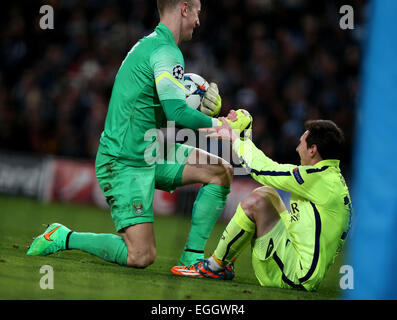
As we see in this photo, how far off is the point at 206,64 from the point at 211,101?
703 cm

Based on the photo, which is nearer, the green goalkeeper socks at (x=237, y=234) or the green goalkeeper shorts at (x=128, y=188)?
the green goalkeeper socks at (x=237, y=234)

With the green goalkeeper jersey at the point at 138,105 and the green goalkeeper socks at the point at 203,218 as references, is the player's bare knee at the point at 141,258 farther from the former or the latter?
the green goalkeeper jersey at the point at 138,105

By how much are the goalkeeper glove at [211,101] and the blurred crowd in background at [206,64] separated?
550 cm

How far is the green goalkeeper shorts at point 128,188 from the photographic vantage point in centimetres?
449

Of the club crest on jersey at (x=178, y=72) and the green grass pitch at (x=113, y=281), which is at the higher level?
the club crest on jersey at (x=178, y=72)

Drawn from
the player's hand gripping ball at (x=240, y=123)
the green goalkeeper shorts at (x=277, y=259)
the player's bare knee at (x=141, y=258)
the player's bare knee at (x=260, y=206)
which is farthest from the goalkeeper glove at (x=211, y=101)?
the player's bare knee at (x=141, y=258)

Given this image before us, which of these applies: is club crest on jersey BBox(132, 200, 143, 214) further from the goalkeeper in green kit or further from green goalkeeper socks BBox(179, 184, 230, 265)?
green goalkeeper socks BBox(179, 184, 230, 265)

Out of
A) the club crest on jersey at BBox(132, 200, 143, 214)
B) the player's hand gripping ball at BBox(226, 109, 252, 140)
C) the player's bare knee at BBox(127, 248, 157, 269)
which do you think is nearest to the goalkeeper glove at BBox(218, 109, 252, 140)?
the player's hand gripping ball at BBox(226, 109, 252, 140)

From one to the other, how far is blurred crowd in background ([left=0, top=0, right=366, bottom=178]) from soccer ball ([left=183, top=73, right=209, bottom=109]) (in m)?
5.34

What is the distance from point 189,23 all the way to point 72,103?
22.4 ft

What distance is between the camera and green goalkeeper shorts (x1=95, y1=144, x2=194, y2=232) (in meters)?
4.49

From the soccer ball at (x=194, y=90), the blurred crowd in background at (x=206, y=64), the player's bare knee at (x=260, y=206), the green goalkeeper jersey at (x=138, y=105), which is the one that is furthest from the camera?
the blurred crowd in background at (x=206, y=64)

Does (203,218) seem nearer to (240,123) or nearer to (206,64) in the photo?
(240,123)

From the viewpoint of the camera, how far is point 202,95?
4895 mm
